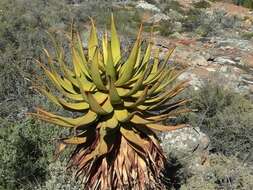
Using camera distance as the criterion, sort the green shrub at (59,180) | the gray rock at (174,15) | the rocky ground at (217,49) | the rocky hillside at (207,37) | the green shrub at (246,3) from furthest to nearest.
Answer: the green shrub at (246,3) < the gray rock at (174,15) < the rocky hillside at (207,37) < the rocky ground at (217,49) < the green shrub at (59,180)

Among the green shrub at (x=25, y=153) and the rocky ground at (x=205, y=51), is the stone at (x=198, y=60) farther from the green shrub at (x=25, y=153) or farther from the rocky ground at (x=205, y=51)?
the green shrub at (x=25, y=153)

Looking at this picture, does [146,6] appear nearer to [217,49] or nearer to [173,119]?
[217,49]

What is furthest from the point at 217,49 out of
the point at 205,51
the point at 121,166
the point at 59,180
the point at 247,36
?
the point at 121,166

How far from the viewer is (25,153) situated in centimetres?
696

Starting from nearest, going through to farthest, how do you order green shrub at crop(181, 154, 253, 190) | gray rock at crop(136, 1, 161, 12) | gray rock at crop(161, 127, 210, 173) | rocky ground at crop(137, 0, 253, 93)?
green shrub at crop(181, 154, 253, 190) < gray rock at crop(161, 127, 210, 173) < rocky ground at crop(137, 0, 253, 93) < gray rock at crop(136, 1, 161, 12)

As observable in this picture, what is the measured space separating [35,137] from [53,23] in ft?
34.6

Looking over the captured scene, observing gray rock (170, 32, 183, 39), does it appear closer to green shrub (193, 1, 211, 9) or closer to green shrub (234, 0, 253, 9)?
green shrub (193, 1, 211, 9)

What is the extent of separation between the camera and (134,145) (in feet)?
14.8

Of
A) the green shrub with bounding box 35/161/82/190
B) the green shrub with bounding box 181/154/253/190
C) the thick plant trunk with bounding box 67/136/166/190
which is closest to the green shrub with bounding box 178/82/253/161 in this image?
the green shrub with bounding box 181/154/253/190

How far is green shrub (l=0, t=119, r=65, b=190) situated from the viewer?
21.6 feet

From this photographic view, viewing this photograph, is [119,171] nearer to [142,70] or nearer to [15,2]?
[142,70]

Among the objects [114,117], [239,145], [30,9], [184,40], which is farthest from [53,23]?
[114,117]

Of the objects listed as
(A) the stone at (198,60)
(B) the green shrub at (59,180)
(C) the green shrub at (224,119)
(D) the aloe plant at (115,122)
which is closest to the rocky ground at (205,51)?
(A) the stone at (198,60)

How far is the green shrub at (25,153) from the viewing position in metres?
6.59
